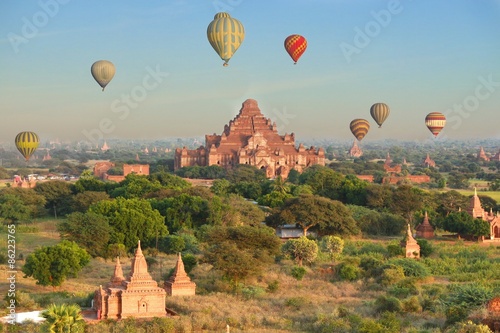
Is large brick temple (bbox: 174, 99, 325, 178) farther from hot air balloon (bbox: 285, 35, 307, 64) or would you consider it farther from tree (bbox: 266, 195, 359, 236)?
tree (bbox: 266, 195, 359, 236)

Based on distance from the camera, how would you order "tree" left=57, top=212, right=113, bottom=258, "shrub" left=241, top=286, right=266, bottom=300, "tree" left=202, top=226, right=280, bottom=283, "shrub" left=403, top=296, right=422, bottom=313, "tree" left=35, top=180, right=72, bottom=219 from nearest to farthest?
1. "shrub" left=403, top=296, right=422, bottom=313
2. "shrub" left=241, top=286, right=266, bottom=300
3. "tree" left=202, top=226, right=280, bottom=283
4. "tree" left=57, top=212, right=113, bottom=258
5. "tree" left=35, top=180, right=72, bottom=219

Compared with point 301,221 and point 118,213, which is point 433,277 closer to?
point 301,221

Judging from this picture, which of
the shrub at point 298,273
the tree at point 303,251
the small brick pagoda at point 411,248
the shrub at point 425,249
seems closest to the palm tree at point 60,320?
the shrub at point 298,273

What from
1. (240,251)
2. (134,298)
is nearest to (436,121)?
(240,251)

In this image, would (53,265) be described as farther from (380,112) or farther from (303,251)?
(380,112)

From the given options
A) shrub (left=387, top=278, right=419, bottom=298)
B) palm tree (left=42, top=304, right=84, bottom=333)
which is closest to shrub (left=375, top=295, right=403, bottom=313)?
shrub (left=387, top=278, right=419, bottom=298)
